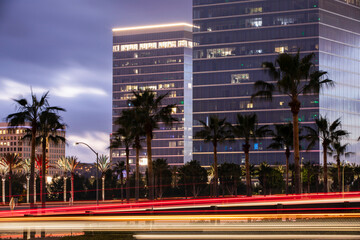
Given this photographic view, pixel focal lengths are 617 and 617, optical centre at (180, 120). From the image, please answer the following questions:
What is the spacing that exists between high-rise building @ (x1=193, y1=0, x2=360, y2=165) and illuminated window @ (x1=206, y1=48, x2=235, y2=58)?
25 cm

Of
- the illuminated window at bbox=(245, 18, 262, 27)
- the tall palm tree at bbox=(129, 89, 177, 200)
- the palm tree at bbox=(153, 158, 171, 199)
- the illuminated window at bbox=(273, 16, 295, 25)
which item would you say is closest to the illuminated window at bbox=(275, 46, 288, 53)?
the illuminated window at bbox=(273, 16, 295, 25)

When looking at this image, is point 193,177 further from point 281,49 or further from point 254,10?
point 254,10

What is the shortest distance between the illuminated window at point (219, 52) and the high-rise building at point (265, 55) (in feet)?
0.83

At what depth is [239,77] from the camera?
6078 inches

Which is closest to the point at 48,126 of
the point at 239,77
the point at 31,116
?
the point at 31,116

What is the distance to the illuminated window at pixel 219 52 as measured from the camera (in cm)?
15550

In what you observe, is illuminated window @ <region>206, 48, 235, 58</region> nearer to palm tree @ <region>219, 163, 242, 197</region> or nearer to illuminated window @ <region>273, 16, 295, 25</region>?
illuminated window @ <region>273, 16, 295, 25</region>

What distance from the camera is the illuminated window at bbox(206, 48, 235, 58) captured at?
156 meters

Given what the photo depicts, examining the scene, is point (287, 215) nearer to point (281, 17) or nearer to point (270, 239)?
point (270, 239)

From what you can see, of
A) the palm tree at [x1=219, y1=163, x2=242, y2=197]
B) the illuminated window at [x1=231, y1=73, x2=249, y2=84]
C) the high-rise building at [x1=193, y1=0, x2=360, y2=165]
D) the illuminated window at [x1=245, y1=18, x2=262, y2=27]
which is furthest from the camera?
the illuminated window at [x1=231, y1=73, x2=249, y2=84]

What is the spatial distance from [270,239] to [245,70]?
134 metres

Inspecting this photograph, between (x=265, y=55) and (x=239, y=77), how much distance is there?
8.45 metres

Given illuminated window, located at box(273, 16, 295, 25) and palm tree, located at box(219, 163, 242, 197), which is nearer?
palm tree, located at box(219, 163, 242, 197)

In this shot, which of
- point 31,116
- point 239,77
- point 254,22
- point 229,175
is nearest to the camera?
point 31,116
